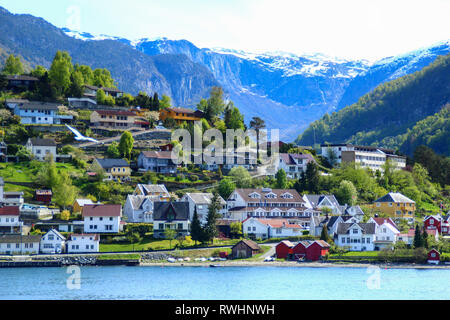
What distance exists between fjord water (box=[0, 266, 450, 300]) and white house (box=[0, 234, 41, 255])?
518 centimetres

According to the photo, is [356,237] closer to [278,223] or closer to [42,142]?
[278,223]

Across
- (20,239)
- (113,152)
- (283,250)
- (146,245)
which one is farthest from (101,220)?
(113,152)

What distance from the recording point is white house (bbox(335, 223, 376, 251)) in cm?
7750

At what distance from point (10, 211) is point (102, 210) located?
997 centimetres

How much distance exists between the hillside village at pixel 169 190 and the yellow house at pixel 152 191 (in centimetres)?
22

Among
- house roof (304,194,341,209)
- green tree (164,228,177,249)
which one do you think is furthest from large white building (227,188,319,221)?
green tree (164,228,177,249)

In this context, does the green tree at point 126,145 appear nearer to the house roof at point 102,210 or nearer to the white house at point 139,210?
the white house at point 139,210

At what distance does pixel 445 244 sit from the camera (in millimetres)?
76812

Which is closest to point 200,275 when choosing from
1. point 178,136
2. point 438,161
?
point 178,136

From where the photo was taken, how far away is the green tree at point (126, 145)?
103 m

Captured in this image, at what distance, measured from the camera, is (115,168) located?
3770 inches

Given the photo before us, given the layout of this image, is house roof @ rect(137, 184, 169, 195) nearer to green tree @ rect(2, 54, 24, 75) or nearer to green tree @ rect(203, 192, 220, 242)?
green tree @ rect(203, 192, 220, 242)

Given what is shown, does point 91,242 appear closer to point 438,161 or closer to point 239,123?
point 239,123
